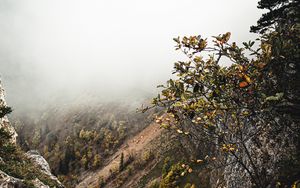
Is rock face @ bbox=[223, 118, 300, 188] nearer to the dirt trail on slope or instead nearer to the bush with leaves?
the bush with leaves

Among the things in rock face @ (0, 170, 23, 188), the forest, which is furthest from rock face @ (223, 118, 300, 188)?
rock face @ (0, 170, 23, 188)

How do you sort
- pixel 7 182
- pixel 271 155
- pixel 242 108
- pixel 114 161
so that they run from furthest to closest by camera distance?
pixel 114 161 < pixel 7 182 < pixel 271 155 < pixel 242 108

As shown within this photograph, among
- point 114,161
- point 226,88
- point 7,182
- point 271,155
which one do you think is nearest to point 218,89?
point 226,88

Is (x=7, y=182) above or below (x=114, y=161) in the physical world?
above

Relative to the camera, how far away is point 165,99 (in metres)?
7.60

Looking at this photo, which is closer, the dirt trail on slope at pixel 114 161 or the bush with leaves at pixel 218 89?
the bush with leaves at pixel 218 89

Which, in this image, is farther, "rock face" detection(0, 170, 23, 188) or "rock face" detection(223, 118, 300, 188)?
"rock face" detection(0, 170, 23, 188)

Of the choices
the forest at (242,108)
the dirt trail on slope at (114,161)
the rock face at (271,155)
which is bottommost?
the dirt trail on slope at (114,161)

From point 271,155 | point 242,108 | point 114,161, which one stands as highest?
point 242,108

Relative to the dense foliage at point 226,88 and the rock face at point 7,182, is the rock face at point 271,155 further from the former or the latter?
the rock face at point 7,182

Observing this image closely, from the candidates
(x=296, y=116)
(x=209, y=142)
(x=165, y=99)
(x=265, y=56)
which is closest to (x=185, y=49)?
(x=165, y=99)

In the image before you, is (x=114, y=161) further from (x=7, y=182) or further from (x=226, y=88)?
(x=226, y=88)

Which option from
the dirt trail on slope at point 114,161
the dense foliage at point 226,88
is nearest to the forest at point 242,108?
the dense foliage at point 226,88

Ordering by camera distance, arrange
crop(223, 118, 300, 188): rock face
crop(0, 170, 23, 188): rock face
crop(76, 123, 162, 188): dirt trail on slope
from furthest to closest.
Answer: crop(76, 123, 162, 188): dirt trail on slope → crop(0, 170, 23, 188): rock face → crop(223, 118, 300, 188): rock face
